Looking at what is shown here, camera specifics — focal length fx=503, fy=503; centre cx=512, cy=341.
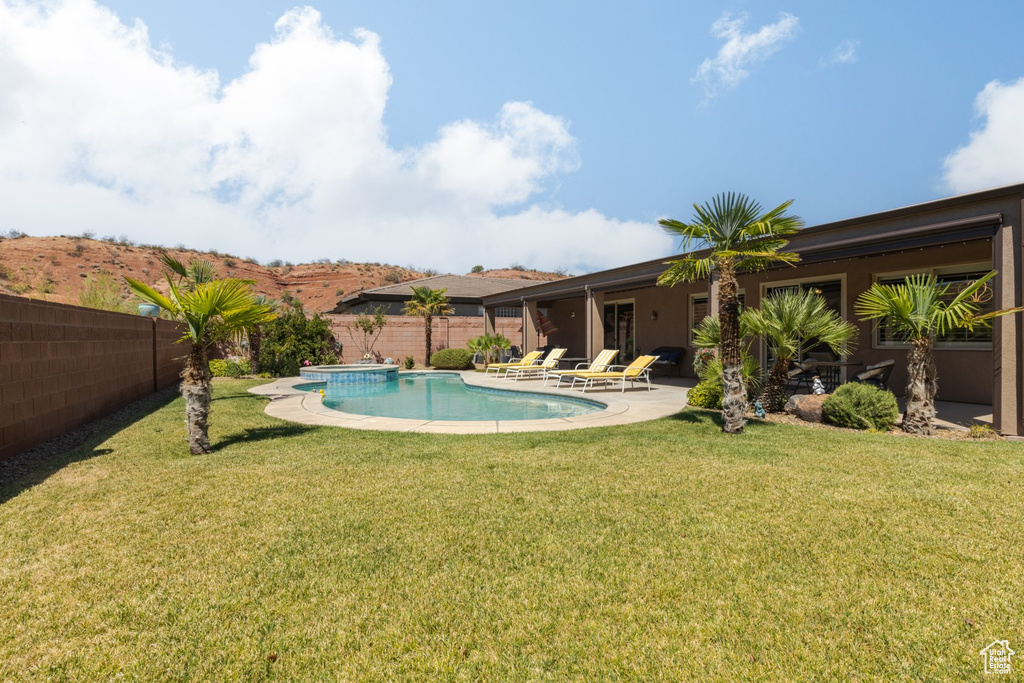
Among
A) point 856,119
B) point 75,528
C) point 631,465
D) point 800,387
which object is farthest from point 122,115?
point 856,119

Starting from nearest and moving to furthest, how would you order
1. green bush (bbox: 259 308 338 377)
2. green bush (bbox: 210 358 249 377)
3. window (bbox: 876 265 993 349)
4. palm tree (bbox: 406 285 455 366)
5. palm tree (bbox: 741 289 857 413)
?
palm tree (bbox: 741 289 857 413), window (bbox: 876 265 993 349), green bush (bbox: 210 358 249 377), green bush (bbox: 259 308 338 377), palm tree (bbox: 406 285 455 366)

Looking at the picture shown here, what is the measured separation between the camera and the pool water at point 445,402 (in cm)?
1041

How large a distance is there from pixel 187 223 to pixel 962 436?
2333 inches

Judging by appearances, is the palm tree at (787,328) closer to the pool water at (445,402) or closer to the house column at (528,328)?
the pool water at (445,402)

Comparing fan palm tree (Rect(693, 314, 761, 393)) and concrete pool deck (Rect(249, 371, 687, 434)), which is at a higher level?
fan palm tree (Rect(693, 314, 761, 393))

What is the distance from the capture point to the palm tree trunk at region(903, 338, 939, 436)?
277 inches

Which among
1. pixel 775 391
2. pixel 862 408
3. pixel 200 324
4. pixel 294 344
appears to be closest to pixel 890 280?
pixel 775 391

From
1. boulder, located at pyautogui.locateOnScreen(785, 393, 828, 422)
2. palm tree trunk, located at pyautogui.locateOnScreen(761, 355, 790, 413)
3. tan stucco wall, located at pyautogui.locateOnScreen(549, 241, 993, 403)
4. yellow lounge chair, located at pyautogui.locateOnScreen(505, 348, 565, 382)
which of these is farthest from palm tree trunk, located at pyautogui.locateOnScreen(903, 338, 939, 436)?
yellow lounge chair, located at pyautogui.locateOnScreen(505, 348, 565, 382)

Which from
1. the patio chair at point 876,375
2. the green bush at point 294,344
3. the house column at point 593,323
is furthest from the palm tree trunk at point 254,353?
A: the patio chair at point 876,375

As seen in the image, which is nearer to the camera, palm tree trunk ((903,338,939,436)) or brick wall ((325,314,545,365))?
palm tree trunk ((903,338,939,436))

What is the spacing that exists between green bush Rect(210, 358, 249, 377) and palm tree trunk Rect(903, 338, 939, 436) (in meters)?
18.6

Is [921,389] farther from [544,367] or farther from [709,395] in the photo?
[544,367]

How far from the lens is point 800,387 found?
11.6 meters

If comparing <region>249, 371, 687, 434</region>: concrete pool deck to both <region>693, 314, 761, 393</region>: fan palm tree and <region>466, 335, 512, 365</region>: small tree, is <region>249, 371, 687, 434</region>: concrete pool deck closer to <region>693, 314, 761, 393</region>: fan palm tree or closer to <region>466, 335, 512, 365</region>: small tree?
<region>693, 314, 761, 393</region>: fan palm tree
